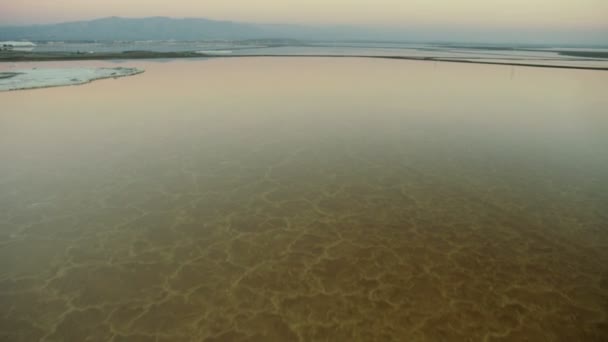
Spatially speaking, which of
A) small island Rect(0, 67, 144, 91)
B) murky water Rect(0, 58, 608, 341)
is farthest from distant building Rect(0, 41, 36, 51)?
murky water Rect(0, 58, 608, 341)

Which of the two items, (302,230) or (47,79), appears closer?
(302,230)

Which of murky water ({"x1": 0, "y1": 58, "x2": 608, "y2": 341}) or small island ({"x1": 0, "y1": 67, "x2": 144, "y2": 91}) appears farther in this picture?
small island ({"x1": 0, "y1": 67, "x2": 144, "y2": 91})

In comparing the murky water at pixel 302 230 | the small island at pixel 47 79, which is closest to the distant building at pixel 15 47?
the small island at pixel 47 79

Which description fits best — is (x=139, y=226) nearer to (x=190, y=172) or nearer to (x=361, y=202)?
(x=190, y=172)

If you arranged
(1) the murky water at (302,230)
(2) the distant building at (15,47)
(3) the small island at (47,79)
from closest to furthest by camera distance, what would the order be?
(1) the murky water at (302,230) < (3) the small island at (47,79) < (2) the distant building at (15,47)

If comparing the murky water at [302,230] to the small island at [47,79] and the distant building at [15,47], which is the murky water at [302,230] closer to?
the small island at [47,79]

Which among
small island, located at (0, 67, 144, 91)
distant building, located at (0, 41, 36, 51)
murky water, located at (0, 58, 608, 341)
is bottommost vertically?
murky water, located at (0, 58, 608, 341)

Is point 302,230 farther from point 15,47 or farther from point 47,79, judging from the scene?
point 15,47

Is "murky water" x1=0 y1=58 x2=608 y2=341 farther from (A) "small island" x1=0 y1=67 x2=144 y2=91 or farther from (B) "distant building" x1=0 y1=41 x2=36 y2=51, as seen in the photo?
(B) "distant building" x1=0 y1=41 x2=36 y2=51

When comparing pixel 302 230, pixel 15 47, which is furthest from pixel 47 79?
pixel 15 47
